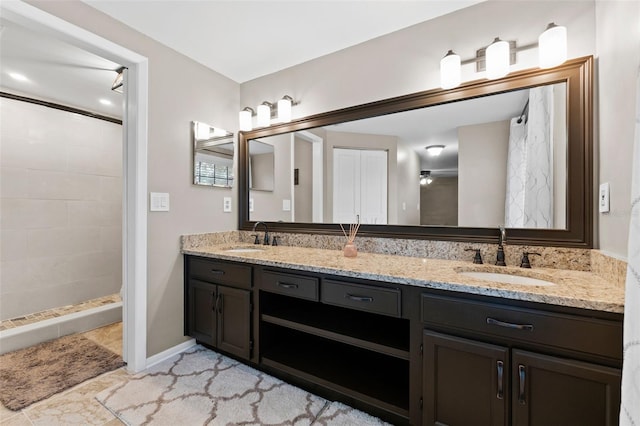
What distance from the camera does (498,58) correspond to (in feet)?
4.99

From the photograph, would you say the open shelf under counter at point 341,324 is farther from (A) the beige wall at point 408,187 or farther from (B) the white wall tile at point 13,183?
(B) the white wall tile at point 13,183

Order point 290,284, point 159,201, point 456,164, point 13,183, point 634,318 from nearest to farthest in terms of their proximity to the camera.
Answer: point 634,318
point 290,284
point 456,164
point 159,201
point 13,183

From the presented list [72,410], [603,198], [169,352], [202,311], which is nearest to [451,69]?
[603,198]

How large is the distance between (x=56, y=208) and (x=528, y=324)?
152 inches

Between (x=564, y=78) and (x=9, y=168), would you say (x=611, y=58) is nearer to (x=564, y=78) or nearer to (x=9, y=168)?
(x=564, y=78)

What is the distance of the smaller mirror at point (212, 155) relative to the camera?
2.32m

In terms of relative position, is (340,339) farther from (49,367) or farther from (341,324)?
(49,367)

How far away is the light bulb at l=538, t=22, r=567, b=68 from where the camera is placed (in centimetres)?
138

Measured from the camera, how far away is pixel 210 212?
2.45 m

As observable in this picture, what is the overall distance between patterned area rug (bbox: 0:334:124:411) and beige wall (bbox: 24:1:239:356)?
0.40m

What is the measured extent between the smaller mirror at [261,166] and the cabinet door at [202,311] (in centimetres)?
99

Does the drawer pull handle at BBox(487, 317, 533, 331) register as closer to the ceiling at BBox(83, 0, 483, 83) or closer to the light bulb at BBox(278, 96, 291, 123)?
the ceiling at BBox(83, 0, 483, 83)

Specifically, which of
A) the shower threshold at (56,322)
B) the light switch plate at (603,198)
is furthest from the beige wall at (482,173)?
the shower threshold at (56,322)

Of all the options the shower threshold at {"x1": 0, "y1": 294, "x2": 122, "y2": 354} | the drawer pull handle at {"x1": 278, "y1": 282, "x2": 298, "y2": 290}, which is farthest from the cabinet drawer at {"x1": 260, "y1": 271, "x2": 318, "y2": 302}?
the shower threshold at {"x1": 0, "y1": 294, "x2": 122, "y2": 354}
